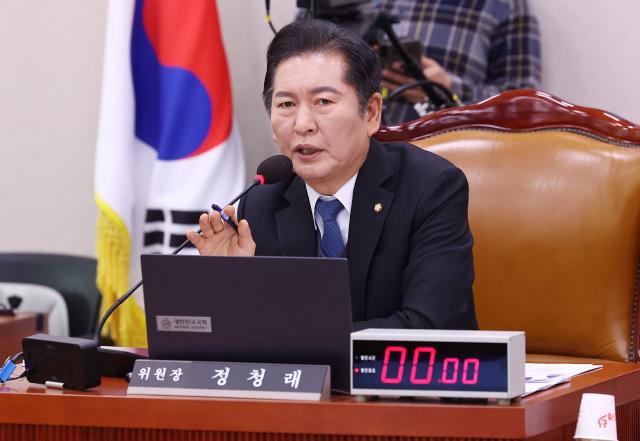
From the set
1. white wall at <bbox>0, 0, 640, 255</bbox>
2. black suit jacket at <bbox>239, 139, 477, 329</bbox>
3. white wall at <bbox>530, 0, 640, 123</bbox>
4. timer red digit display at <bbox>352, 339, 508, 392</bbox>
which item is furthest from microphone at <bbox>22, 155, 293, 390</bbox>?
white wall at <bbox>0, 0, 640, 255</bbox>

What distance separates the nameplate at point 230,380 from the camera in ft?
4.19

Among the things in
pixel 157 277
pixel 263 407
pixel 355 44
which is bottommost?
pixel 263 407

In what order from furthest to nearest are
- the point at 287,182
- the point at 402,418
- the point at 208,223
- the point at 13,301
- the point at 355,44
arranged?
the point at 13,301
the point at 287,182
the point at 355,44
the point at 208,223
the point at 402,418

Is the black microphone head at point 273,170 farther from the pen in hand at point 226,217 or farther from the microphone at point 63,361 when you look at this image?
the microphone at point 63,361

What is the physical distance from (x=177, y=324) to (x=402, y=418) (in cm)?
34

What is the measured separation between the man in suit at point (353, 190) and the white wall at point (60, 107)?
1.87 metres

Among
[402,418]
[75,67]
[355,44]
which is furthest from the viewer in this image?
[75,67]

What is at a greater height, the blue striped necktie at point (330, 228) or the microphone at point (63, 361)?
the blue striped necktie at point (330, 228)

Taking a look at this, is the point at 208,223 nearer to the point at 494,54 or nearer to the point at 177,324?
the point at 177,324

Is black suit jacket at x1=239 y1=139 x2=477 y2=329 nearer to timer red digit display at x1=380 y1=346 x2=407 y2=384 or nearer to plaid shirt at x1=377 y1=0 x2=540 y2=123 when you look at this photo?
timer red digit display at x1=380 y1=346 x2=407 y2=384

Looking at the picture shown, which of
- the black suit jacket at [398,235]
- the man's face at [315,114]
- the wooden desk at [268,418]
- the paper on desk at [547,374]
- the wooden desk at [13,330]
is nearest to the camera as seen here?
the wooden desk at [268,418]

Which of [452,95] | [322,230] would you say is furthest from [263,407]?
[452,95]

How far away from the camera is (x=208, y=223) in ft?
5.46

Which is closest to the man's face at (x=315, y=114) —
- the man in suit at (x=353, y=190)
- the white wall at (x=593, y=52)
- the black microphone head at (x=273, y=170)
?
the man in suit at (x=353, y=190)
